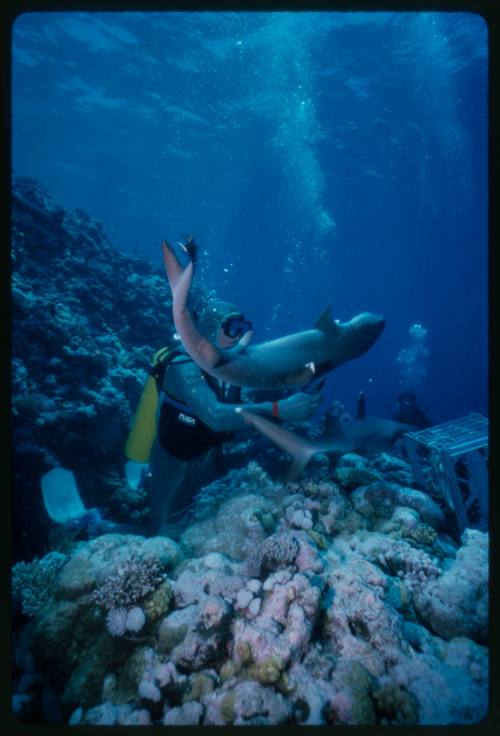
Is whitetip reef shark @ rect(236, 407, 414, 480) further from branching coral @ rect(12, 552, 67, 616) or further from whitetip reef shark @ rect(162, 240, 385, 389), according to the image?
branching coral @ rect(12, 552, 67, 616)

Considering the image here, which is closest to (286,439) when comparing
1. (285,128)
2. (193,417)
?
(193,417)

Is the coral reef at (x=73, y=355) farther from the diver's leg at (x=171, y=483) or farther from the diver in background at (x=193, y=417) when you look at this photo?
the diver in background at (x=193, y=417)

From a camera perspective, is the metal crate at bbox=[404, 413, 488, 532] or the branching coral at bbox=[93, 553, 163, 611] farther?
the metal crate at bbox=[404, 413, 488, 532]

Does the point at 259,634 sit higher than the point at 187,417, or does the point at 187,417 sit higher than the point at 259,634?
the point at 187,417

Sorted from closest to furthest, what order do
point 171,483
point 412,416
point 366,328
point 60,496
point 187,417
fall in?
1. point 366,328
2. point 187,417
3. point 171,483
4. point 60,496
5. point 412,416

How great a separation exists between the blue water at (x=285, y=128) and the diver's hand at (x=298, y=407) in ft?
5.92

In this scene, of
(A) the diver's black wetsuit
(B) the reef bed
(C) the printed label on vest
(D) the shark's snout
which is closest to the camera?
(B) the reef bed

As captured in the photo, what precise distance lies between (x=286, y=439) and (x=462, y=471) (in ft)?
10.5

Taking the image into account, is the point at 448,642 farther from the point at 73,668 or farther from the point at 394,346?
the point at 394,346

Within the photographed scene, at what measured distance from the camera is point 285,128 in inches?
1256

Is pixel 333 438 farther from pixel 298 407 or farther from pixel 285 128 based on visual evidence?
pixel 285 128

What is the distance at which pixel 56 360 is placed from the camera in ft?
27.5

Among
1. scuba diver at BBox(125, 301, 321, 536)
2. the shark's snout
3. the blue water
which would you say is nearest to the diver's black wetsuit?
A: scuba diver at BBox(125, 301, 321, 536)

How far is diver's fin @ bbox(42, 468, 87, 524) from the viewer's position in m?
5.93
